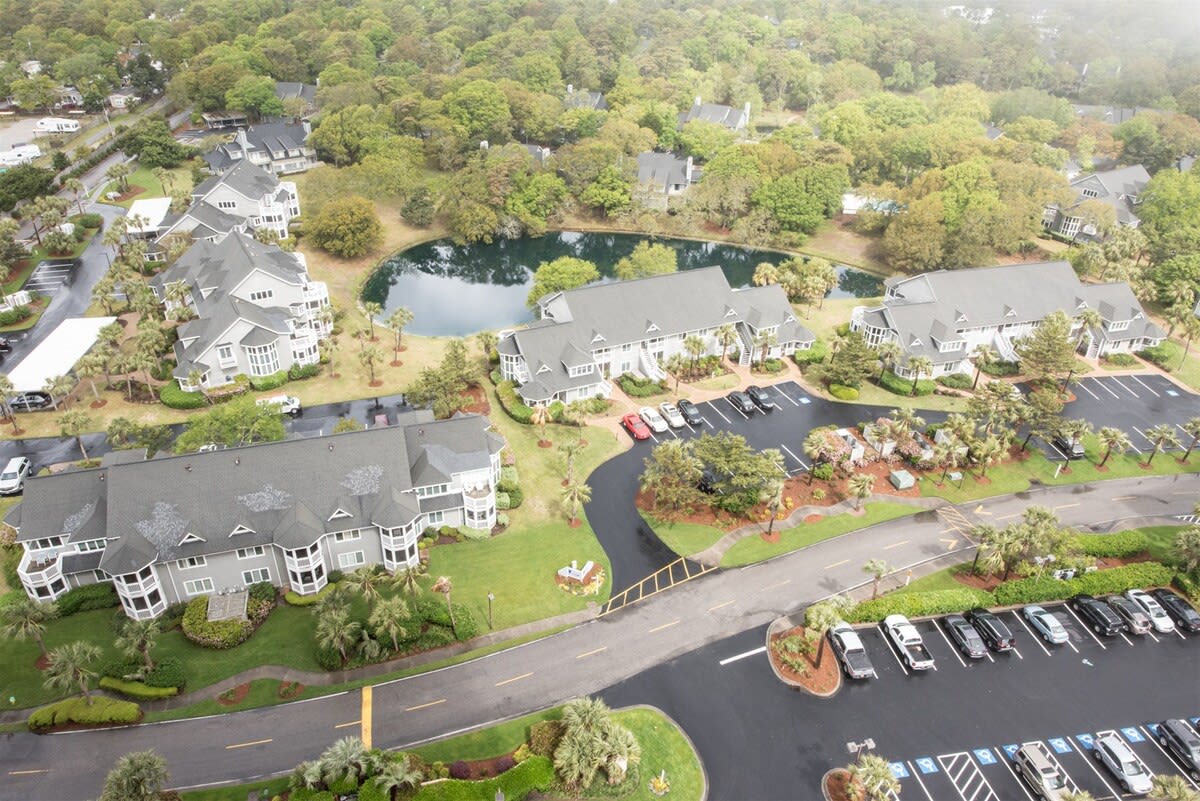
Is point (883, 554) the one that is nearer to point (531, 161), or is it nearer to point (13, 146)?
point (531, 161)

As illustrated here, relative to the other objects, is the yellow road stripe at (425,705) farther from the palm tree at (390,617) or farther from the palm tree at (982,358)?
the palm tree at (982,358)

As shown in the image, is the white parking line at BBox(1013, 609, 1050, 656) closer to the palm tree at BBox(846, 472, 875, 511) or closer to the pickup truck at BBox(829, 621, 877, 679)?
the pickup truck at BBox(829, 621, 877, 679)

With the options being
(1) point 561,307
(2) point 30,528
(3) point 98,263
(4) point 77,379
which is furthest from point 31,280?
(1) point 561,307

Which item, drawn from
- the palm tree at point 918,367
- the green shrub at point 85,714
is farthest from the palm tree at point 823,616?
the green shrub at point 85,714

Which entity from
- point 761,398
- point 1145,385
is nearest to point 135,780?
point 761,398

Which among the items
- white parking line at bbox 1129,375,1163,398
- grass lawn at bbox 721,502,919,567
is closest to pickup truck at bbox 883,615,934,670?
grass lawn at bbox 721,502,919,567
